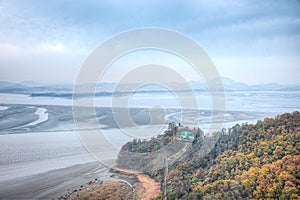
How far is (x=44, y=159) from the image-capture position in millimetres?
6641

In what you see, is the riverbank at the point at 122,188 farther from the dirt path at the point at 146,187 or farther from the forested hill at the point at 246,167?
the forested hill at the point at 246,167

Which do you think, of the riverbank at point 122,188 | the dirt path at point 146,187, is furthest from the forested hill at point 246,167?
the riverbank at point 122,188

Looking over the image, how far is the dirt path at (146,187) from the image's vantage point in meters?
4.64

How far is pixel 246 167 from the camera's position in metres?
4.20

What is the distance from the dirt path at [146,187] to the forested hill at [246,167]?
22 centimetres

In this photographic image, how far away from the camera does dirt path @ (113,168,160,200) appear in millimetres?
4641

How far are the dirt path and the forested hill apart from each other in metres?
0.22

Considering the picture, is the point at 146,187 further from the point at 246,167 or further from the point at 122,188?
→ the point at 246,167

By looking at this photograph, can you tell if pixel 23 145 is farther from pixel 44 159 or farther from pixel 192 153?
pixel 192 153

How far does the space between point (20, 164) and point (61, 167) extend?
101cm

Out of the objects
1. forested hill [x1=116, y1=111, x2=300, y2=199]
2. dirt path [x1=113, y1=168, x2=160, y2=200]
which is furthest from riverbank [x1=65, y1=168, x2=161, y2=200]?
forested hill [x1=116, y1=111, x2=300, y2=199]

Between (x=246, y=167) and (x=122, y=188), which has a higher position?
(x=246, y=167)

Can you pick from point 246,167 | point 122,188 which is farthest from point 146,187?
point 246,167

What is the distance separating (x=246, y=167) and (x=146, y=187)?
78.6 inches
